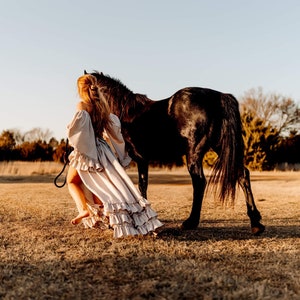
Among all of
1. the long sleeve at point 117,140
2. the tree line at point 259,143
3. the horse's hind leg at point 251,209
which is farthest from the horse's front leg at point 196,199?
the tree line at point 259,143

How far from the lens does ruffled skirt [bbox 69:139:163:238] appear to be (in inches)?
154

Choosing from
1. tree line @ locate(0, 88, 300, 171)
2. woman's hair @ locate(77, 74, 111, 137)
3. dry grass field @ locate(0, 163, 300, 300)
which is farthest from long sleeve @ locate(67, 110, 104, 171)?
tree line @ locate(0, 88, 300, 171)

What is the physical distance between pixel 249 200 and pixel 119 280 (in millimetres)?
2469

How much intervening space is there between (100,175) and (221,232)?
1712 mm

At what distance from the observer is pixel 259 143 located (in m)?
22.2

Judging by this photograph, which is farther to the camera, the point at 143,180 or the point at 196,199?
the point at 143,180

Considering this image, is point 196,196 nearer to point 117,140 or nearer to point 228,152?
point 228,152

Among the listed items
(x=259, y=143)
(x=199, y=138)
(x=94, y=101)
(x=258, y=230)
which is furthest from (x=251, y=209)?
(x=259, y=143)

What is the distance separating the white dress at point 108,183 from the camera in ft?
12.8

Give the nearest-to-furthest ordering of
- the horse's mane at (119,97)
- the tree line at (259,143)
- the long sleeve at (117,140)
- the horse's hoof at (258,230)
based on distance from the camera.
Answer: the horse's hoof at (258,230)
the long sleeve at (117,140)
the horse's mane at (119,97)
the tree line at (259,143)

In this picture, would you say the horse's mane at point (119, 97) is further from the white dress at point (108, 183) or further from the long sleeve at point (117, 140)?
the white dress at point (108, 183)

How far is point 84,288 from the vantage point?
8.11 ft

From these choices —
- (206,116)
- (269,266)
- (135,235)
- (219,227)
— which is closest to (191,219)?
(219,227)

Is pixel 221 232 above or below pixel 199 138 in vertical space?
below
